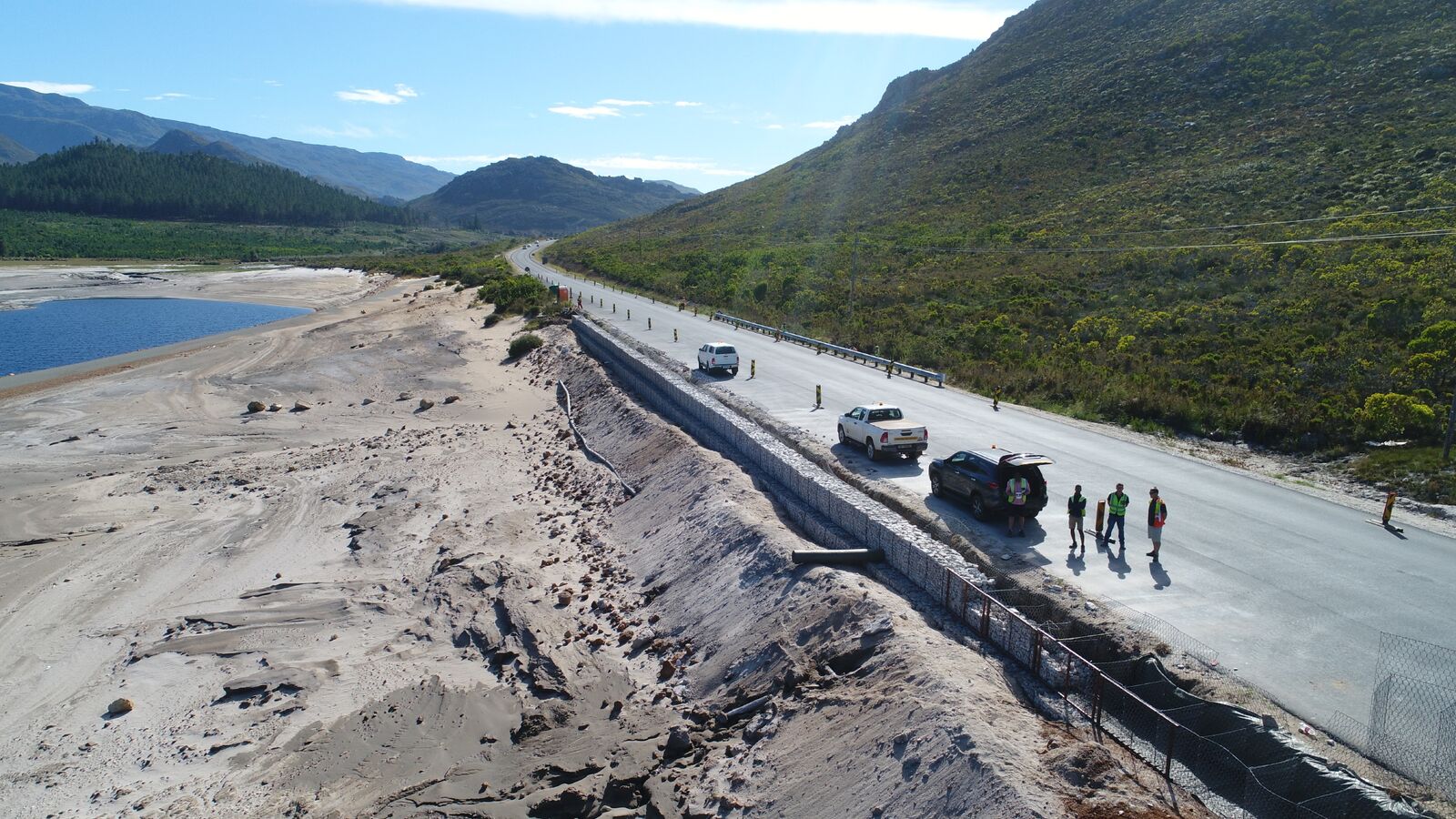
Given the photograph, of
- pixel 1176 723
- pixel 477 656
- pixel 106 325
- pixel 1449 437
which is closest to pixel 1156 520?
pixel 1176 723

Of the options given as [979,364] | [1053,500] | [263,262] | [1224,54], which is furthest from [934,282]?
[263,262]

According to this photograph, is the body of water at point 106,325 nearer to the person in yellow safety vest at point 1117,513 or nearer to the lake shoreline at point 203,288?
the lake shoreline at point 203,288

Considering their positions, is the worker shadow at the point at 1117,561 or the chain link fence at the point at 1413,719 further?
the worker shadow at the point at 1117,561

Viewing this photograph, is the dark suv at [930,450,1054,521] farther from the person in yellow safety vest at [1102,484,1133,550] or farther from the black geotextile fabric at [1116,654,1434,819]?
the black geotextile fabric at [1116,654,1434,819]

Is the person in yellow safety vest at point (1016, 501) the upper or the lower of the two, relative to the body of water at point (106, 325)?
upper

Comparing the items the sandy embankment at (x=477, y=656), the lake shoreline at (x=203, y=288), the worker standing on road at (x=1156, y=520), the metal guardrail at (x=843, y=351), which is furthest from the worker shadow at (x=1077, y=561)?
the lake shoreline at (x=203, y=288)

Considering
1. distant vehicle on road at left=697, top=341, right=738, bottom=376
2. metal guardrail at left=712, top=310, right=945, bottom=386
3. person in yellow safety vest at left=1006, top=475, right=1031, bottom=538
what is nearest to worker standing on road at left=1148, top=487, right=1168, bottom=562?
person in yellow safety vest at left=1006, top=475, right=1031, bottom=538
